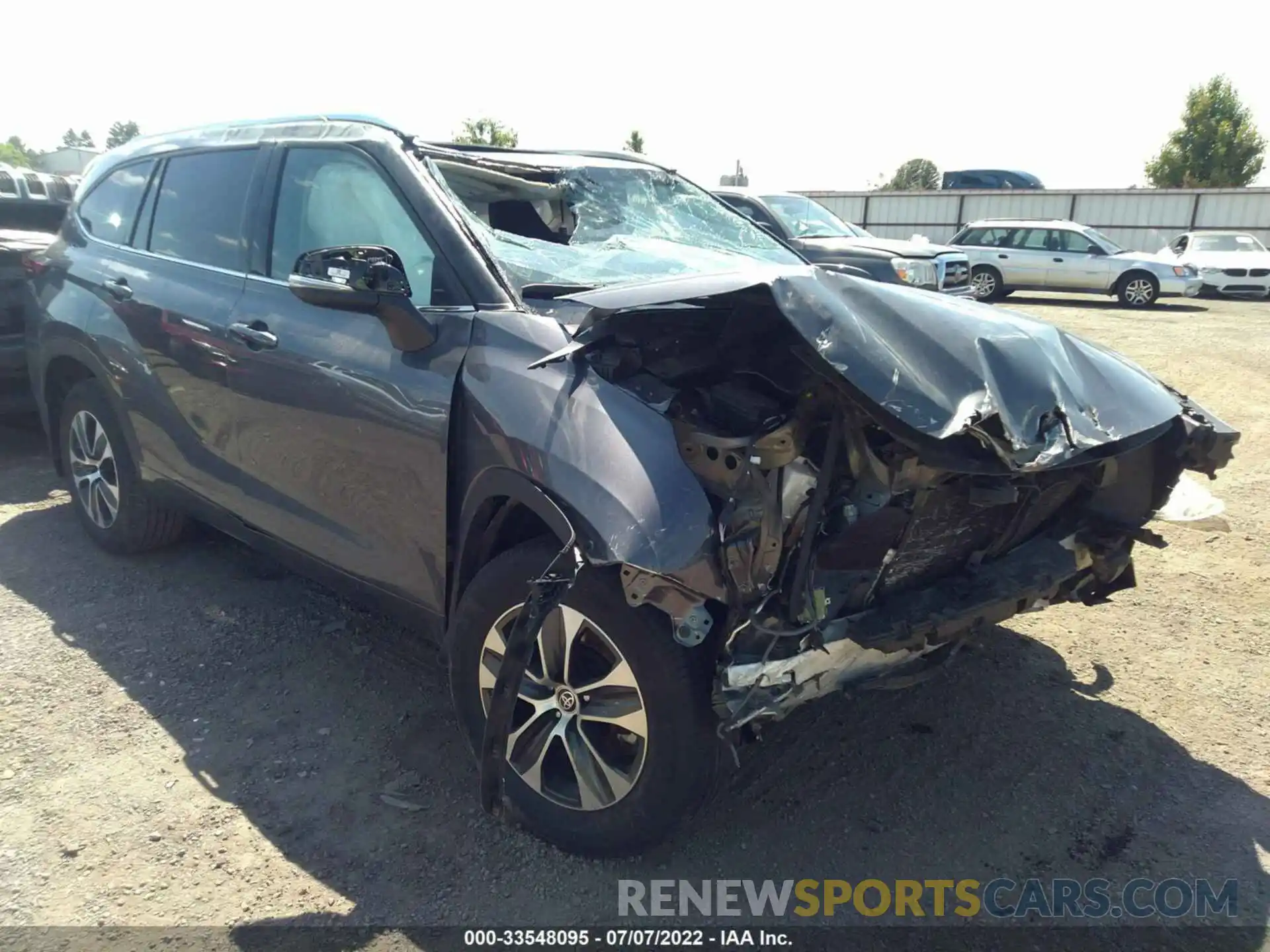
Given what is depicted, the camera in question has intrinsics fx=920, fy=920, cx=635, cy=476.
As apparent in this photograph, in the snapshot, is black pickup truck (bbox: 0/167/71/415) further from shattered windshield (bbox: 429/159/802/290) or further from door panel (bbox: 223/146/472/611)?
shattered windshield (bbox: 429/159/802/290)

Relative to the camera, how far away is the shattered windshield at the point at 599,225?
10.1 ft

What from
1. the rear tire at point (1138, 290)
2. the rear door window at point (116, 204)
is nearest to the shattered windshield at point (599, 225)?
the rear door window at point (116, 204)

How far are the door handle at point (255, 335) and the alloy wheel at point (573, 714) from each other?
144 cm

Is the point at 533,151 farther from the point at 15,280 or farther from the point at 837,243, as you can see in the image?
the point at 837,243

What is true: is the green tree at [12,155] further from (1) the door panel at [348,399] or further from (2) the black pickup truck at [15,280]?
(1) the door panel at [348,399]

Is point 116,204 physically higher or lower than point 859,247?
higher

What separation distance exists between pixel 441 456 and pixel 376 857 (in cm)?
119

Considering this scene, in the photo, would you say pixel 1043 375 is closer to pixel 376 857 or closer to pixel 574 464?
pixel 574 464

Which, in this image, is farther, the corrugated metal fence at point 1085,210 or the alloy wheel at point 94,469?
the corrugated metal fence at point 1085,210

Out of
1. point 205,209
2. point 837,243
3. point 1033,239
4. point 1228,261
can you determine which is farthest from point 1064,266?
point 205,209

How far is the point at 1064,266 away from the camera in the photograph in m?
18.6

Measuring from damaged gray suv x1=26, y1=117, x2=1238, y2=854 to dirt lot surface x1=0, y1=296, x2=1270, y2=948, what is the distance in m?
0.36

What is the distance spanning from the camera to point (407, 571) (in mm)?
2996

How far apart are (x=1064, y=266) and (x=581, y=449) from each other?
18940 mm
